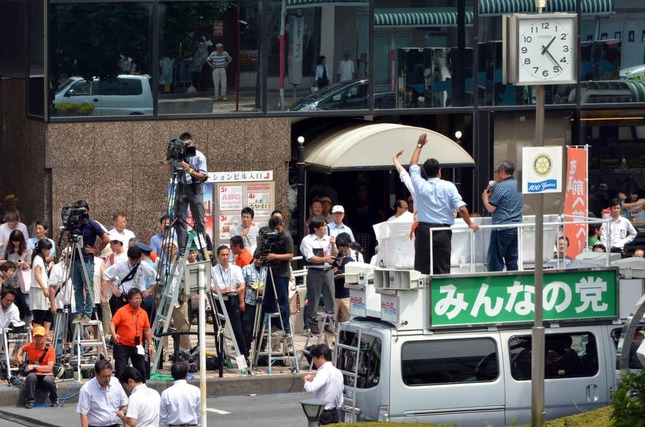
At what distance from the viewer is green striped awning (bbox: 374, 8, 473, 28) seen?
2689 cm

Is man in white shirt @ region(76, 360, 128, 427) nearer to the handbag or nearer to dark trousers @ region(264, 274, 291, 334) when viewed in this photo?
dark trousers @ region(264, 274, 291, 334)

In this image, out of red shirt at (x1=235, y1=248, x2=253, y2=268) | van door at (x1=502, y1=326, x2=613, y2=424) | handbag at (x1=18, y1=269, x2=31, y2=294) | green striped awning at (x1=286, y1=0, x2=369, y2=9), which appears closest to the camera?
van door at (x1=502, y1=326, x2=613, y2=424)

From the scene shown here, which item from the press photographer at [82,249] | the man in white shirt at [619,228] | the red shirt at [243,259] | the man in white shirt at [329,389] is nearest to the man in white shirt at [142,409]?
the man in white shirt at [329,389]

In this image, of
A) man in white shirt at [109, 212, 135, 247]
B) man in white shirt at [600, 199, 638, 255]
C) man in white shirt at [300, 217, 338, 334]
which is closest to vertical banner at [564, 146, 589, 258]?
man in white shirt at [600, 199, 638, 255]

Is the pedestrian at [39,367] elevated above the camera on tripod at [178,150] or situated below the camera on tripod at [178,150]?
below

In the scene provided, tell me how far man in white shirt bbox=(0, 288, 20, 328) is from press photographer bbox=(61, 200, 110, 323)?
848 mm

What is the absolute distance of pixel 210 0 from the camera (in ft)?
85.1

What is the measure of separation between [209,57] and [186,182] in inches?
242

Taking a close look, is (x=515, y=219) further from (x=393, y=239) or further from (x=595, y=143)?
(x=595, y=143)

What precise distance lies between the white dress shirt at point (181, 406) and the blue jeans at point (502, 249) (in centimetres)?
371

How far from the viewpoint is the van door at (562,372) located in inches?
599

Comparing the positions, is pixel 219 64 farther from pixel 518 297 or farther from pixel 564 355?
pixel 564 355

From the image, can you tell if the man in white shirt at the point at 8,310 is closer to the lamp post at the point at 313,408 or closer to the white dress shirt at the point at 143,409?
the white dress shirt at the point at 143,409

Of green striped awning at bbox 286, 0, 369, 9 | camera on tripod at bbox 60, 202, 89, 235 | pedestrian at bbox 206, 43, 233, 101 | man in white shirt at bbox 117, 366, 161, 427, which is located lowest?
man in white shirt at bbox 117, 366, 161, 427
